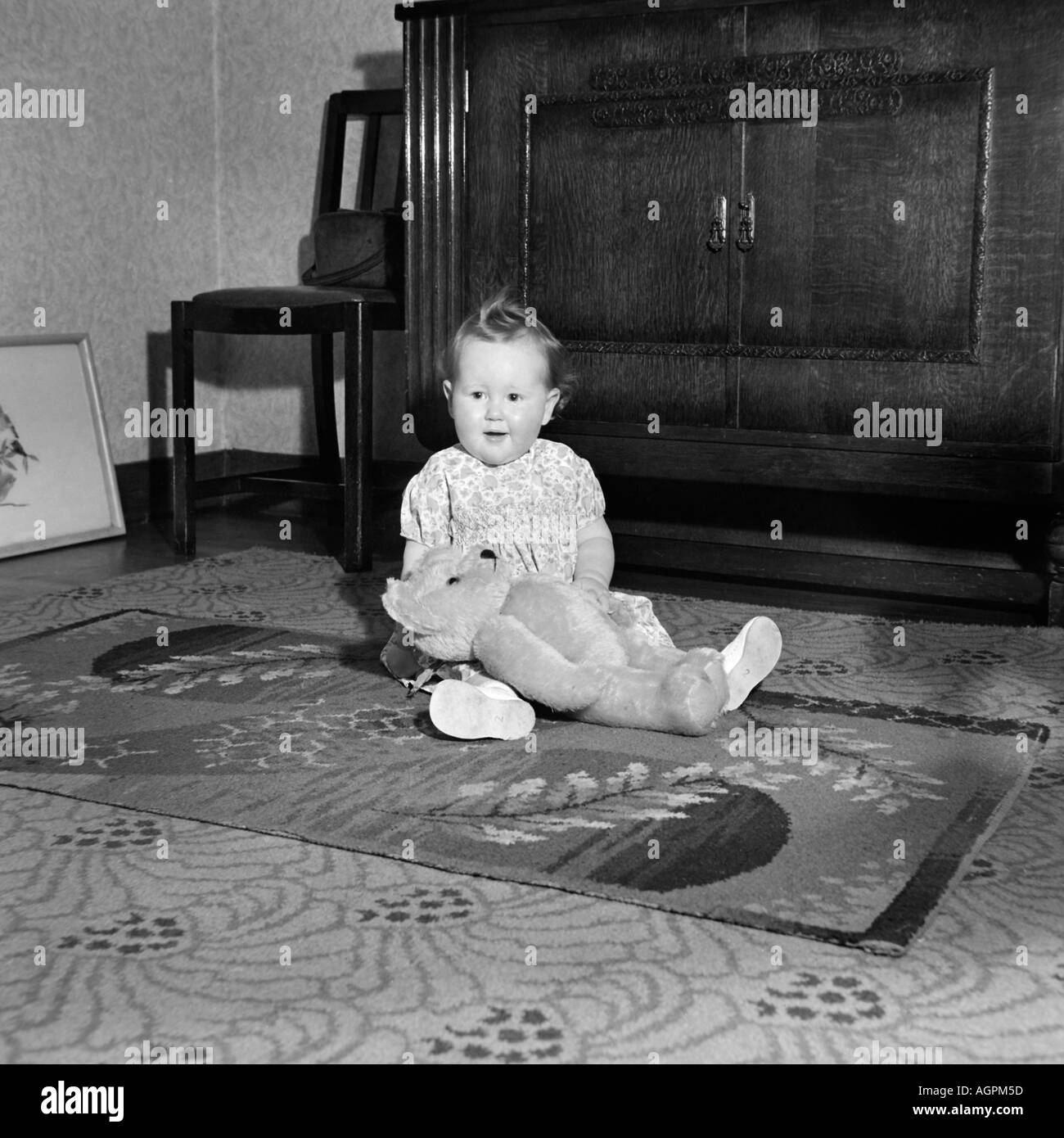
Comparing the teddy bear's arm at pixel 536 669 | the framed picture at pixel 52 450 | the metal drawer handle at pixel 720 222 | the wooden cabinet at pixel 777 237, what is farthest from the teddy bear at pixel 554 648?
the framed picture at pixel 52 450

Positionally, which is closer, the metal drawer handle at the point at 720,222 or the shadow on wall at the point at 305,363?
the metal drawer handle at the point at 720,222

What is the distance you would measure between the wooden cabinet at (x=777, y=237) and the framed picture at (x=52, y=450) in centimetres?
94

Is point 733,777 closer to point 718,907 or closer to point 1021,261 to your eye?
point 718,907

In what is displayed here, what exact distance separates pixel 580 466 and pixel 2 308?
1663mm

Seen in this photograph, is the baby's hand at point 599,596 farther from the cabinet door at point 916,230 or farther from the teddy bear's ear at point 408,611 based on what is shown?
the cabinet door at point 916,230

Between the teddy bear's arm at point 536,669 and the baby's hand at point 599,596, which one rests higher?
the baby's hand at point 599,596

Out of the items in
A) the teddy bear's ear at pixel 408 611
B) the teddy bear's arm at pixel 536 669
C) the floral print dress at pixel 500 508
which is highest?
the floral print dress at pixel 500 508

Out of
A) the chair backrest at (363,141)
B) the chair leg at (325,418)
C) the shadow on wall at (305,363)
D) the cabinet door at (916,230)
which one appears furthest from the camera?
the chair leg at (325,418)

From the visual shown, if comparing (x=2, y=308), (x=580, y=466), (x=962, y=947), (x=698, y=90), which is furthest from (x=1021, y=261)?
(x=2, y=308)

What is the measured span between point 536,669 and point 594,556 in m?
0.42

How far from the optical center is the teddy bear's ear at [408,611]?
1803 millimetres

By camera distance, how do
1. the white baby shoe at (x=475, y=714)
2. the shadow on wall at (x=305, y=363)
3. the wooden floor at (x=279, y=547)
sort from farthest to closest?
the shadow on wall at (x=305, y=363)
the wooden floor at (x=279, y=547)
the white baby shoe at (x=475, y=714)

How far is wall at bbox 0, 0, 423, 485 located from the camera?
3207mm

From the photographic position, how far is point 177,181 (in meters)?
3.61
